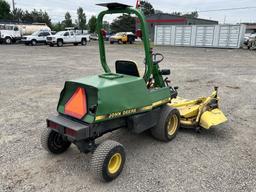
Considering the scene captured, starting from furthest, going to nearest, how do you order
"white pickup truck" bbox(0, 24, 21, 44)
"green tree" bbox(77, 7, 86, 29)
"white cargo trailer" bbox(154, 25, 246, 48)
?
"green tree" bbox(77, 7, 86, 29)
"white pickup truck" bbox(0, 24, 21, 44)
"white cargo trailer" bbox(154, 25, 246, 48)

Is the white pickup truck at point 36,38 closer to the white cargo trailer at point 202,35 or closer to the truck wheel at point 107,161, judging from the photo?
the white cargo trailer at point 202,35

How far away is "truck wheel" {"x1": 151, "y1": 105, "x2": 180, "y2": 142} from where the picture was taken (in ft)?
13.0

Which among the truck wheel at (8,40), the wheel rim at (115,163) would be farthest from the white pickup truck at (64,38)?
the wheel rim at (115,163)

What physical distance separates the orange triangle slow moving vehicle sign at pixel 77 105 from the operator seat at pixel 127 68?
875mm

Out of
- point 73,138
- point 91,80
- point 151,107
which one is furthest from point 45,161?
point 151,107

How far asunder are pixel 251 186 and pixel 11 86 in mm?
7562

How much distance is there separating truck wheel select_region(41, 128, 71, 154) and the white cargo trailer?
25.7 m

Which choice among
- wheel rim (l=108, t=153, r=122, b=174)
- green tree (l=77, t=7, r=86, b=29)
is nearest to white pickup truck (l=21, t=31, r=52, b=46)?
wheel rim (l=108, t=153, r=122, b=174)

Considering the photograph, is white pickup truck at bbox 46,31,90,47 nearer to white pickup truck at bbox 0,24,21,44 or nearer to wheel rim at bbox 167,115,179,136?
white pickup truck at bbox 0,24,21,44

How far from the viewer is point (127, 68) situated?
3.77 metres

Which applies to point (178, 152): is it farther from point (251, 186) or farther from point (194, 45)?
point (194, 45)

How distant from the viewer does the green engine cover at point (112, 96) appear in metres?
3.03

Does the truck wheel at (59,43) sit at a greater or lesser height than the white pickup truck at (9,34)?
lesser

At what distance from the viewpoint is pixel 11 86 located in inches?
324
